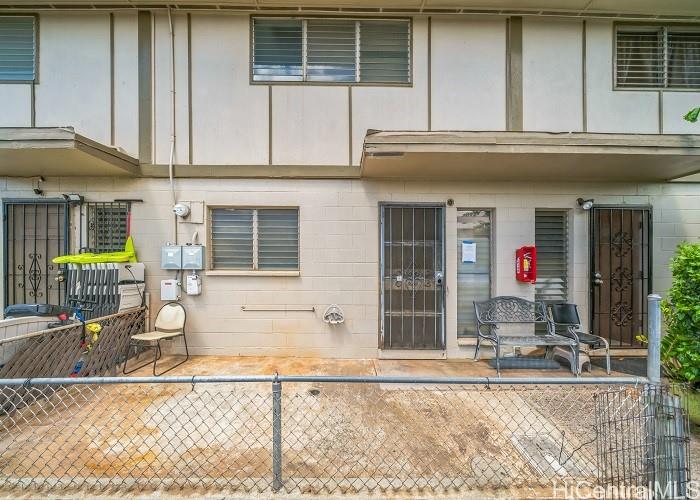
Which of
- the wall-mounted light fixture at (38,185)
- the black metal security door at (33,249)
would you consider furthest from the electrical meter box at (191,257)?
the wall-mounted light fixture at (38,185)

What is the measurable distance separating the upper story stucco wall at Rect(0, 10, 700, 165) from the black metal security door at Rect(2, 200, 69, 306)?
1346 mm

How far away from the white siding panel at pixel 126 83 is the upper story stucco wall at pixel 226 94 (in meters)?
0.02

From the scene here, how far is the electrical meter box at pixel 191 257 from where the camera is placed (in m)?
4.64

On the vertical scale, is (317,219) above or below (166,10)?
below

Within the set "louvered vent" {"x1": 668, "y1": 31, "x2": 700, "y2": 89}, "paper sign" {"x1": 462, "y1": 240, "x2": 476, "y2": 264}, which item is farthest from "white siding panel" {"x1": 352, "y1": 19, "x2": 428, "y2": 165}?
"louvered vent" {"x1": 668, "y1": 31, "x2": 700, "y2": 89}

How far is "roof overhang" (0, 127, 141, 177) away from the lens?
3619 mm

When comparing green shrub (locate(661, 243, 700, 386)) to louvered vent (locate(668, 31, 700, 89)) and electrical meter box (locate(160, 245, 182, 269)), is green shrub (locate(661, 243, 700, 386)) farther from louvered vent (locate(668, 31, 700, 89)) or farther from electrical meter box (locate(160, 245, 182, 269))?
electrical meter box (locate(160, 245, 182, 269))

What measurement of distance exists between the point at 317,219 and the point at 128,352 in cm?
323

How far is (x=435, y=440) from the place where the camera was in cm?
269

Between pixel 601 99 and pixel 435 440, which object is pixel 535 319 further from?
pixel 601 99

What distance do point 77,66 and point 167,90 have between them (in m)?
1.40

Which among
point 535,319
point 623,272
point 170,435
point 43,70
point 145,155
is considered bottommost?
point 170,435

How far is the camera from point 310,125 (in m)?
4.73

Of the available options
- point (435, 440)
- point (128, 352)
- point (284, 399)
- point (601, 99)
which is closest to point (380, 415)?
point (435, 440)
